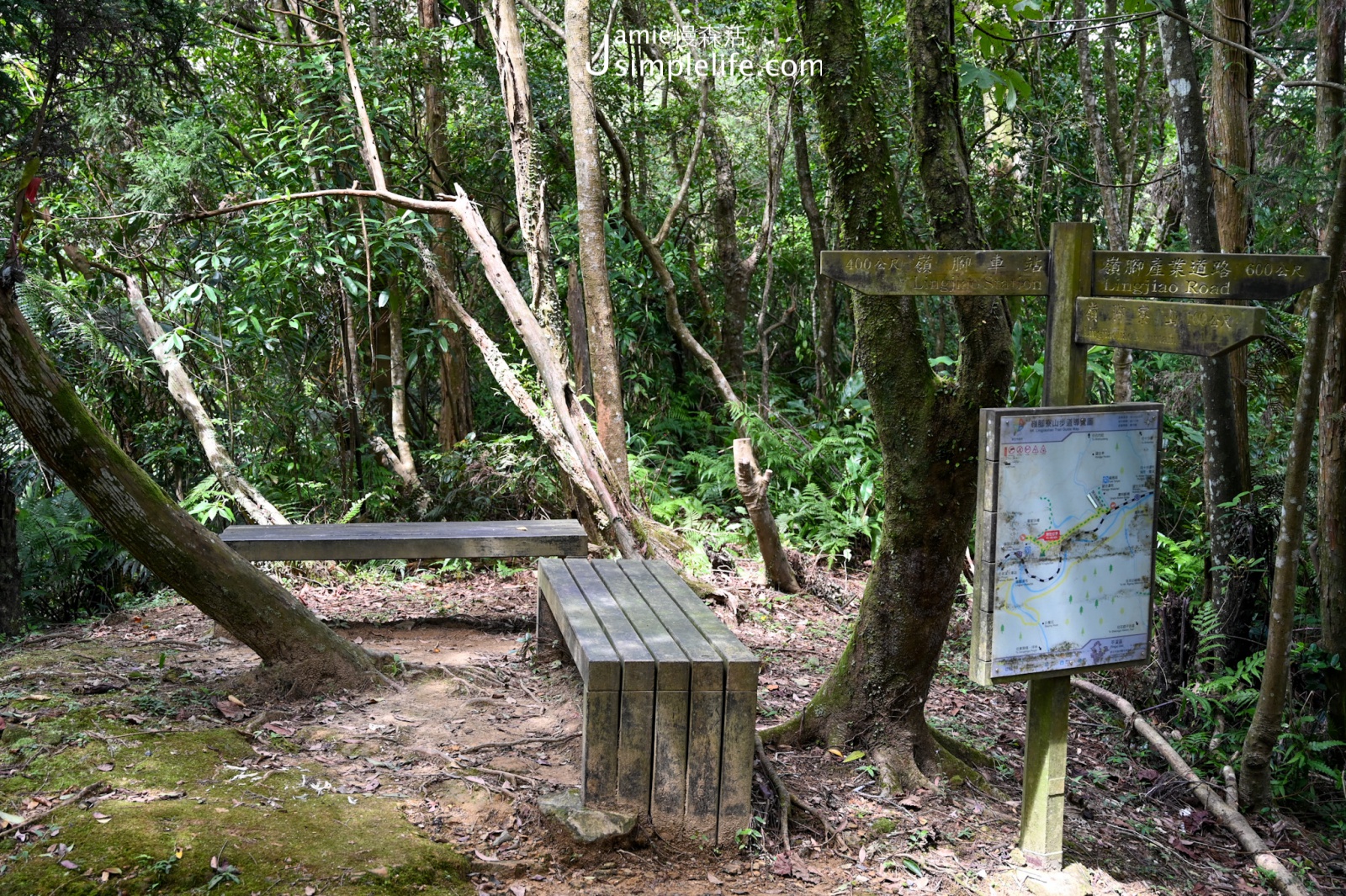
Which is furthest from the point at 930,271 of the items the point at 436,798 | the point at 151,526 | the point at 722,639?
the point at 151,526

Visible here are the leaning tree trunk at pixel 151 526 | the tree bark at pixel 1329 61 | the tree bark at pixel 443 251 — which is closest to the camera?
the leaning tree trunk at pixel 151 526

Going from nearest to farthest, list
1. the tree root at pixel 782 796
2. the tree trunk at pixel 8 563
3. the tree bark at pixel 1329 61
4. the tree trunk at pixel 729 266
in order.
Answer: the tree root at pixel 782 796 < the tree bark at pixel 1329 61 < the tree trunk at pixel 8 563 < the tree trunk at pixel 729 266

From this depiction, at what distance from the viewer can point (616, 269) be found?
10.8 meters

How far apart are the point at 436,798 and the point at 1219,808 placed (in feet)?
11.9

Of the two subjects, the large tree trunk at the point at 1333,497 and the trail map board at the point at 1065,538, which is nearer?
the trail map board at the point at 1065,538

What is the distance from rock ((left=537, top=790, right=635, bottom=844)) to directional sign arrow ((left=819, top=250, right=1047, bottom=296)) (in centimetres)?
200

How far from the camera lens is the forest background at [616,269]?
4.84 meters

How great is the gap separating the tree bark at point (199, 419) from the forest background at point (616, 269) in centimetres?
5

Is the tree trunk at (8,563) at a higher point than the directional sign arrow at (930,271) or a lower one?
lower

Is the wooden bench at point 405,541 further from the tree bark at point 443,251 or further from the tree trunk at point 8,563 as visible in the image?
the tree bark at point 443,251

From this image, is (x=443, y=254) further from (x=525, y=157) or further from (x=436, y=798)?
(x=436, y=798)

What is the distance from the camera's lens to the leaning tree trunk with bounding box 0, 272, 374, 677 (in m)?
3.92

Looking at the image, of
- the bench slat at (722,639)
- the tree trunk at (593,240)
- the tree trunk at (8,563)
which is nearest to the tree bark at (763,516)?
the tree trunk at (593,240)

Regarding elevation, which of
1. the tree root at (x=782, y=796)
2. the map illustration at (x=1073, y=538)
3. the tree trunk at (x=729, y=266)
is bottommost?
the tree root at (x=782, y=796)
